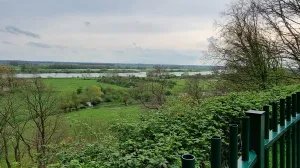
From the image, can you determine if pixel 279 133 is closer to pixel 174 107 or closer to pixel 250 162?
pixel 250 162

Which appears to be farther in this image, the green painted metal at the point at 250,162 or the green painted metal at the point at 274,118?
the green painted metal at the point at 274,118

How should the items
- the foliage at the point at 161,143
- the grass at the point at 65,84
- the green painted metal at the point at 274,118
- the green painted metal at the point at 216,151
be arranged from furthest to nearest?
1. the grass at the point at 65,84
2. the foliage at the point at 161,143
3. the green painted metal at the point at 274,118
4. the green painted metal at the point at 216,151

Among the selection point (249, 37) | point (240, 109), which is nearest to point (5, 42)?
point (249, 37)

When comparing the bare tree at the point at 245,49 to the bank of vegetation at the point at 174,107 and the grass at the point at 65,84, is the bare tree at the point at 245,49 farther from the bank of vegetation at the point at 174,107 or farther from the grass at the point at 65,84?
the grass at the point at 65,84

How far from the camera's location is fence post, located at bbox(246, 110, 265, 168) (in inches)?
39.7

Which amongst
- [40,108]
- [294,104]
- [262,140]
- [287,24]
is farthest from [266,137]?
[40,108]

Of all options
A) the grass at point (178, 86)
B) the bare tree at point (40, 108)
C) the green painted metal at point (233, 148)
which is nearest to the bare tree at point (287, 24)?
the grass at point (178, 86)

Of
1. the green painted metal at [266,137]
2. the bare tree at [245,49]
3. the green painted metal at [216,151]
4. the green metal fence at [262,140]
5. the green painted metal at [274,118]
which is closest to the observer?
the green painted metal at [216,151]

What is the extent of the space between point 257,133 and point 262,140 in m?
0.05

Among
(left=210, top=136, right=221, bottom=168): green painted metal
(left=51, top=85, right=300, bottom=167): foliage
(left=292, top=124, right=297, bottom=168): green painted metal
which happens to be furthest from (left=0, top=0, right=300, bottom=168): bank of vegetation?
(left=210, top=136, right=221, bottom=168): green painted metal

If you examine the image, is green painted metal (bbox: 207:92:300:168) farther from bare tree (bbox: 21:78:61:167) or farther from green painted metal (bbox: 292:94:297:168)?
bare tree (bbox: 21:78:61:167)

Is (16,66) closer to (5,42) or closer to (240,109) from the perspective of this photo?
(5,42)

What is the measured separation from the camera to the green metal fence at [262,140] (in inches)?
32.6

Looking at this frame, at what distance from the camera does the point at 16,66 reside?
58.9 feet
